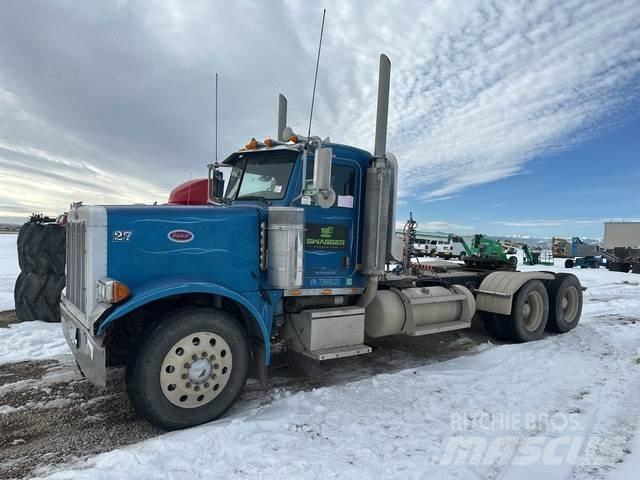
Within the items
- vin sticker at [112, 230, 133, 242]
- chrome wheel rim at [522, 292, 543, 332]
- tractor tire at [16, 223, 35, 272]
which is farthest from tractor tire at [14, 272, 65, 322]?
chrome wheel rim at [522, 292, 543, 332]

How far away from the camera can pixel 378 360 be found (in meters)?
5.91

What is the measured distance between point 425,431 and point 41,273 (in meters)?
6.65

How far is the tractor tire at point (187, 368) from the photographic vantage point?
3539 mm

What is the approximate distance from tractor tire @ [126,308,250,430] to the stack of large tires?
4419mm

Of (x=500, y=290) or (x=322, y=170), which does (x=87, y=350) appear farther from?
(x=500, y=290)

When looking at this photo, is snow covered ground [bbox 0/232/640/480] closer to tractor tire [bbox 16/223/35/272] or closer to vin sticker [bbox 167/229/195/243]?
vin sticker [bbox 167/229/195/243]

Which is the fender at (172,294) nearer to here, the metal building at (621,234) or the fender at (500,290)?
the fender at (500,290)

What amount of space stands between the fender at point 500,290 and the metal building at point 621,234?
134 ft

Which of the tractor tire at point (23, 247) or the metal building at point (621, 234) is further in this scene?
the metal building at point (621, 234)

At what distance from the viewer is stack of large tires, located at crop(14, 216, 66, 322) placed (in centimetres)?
702

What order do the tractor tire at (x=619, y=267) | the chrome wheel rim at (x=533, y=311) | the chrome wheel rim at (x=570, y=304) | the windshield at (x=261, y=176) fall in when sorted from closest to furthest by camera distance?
the windshield at (x=261, y=176), the chrome wheel rim at (x=533, y=311), the chrome wheel rim at (x=570, y=304), the tractor tire at (x=619, y=267)

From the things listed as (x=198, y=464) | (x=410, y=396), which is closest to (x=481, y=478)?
(x=410, y=396)

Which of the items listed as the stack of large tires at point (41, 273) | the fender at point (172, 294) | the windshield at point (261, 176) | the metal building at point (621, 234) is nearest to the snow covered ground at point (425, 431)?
the fender at point (172, 294)

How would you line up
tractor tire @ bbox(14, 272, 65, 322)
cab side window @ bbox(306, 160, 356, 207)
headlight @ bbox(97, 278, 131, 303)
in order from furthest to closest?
tractor tire @ bbox(14, 272, 65, 322)
cab side window @ bbox(306, 160, 356, 207)
headlight @ bbox(97, 278, 131, 303)
